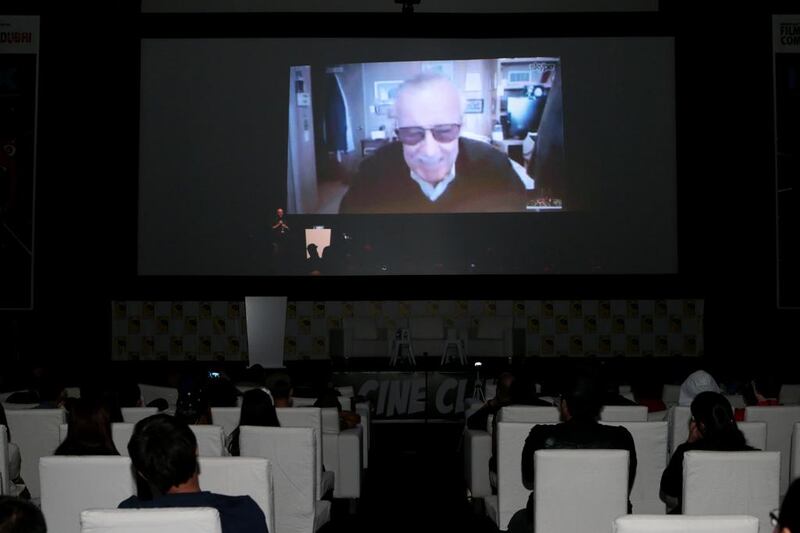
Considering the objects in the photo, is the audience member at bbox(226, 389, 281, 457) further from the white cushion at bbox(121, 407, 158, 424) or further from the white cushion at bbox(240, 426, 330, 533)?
the white cushion at bbox(121, 407, 158, 424)

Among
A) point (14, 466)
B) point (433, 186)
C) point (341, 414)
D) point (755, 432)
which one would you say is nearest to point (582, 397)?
point (755, 432)

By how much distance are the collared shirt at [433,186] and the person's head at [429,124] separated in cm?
5

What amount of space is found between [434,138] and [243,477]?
9874 millimetres

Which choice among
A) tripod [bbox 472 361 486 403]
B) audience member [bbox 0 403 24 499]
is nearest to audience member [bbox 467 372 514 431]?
audience member [bbox 0 403 24 499]

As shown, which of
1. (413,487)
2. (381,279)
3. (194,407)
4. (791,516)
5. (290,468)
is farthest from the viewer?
(381,279)

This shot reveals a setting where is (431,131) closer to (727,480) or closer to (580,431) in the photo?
(580,431)

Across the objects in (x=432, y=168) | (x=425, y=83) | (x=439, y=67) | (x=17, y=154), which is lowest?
(x=432, y=168)

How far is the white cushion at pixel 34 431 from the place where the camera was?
5535 millimetres

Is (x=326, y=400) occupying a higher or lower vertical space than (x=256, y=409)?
lower

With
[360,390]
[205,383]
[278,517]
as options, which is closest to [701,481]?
[278,517]

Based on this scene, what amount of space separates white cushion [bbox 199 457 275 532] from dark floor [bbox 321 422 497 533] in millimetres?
2718

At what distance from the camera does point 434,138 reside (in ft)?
43.6

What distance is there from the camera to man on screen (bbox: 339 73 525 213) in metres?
13.3

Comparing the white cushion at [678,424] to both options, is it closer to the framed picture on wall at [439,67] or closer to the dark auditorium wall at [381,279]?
the dark auditorium wall at [381,279]
